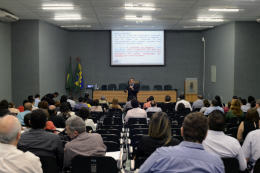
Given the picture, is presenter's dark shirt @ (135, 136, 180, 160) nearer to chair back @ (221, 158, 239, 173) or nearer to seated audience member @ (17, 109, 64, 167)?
chair back @ (221, 158, 239, 173)

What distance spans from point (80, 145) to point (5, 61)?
32.1 ft

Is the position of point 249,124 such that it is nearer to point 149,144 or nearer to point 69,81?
point 149,144

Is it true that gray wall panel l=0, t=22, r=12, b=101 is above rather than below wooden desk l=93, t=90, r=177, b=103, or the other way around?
above

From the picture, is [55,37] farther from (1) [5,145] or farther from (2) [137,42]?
(1) [5,145]

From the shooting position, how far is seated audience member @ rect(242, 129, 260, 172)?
3.08m

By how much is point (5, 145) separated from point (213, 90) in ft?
43.9

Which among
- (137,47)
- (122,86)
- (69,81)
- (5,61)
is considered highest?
(137,47)

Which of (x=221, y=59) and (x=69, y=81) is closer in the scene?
(x=221, y=59)

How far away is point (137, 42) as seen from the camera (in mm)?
15141

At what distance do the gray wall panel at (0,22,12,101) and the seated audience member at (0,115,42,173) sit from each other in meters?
10.00

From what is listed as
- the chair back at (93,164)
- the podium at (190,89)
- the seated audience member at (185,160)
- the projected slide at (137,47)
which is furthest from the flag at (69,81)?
the seated audience member at (185,160)

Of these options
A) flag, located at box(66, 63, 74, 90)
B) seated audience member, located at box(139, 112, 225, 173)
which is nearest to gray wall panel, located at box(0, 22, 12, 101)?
flag, located at box(66, 63, 74, 90)

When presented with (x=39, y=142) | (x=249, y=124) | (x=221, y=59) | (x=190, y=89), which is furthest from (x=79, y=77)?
(x=39, y=142)

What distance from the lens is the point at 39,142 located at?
9.85ft
